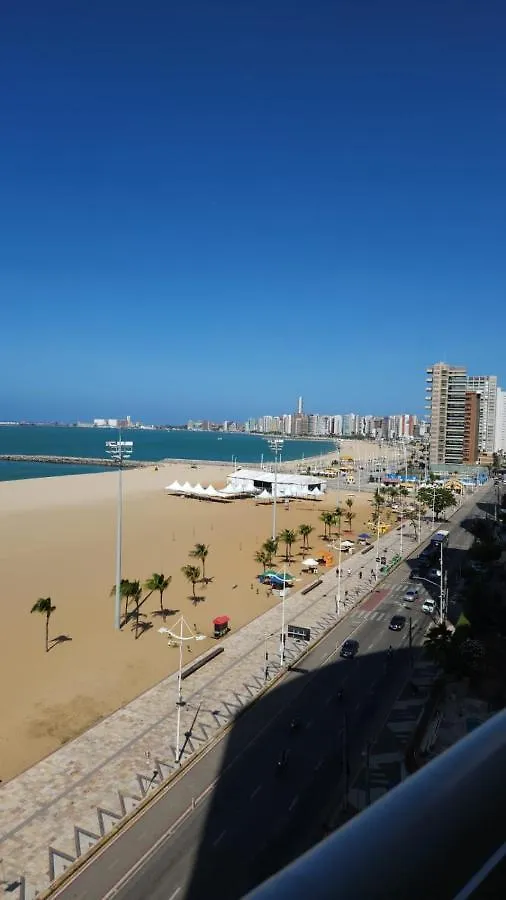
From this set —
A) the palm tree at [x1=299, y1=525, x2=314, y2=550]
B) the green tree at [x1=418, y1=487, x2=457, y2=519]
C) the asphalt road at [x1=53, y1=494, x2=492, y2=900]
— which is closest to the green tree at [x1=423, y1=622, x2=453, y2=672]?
the asphalt road at [x1=53, y1=494, x2=492, y2=900]

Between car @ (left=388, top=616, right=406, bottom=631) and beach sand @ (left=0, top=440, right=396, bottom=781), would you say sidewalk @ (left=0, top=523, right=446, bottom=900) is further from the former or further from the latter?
car @ (left=388, top=616, right=406, bottom=631)

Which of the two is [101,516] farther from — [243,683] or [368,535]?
[243,683]

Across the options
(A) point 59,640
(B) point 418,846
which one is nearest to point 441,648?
(A) point 59,640

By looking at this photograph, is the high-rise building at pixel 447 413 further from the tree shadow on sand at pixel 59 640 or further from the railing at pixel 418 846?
the railing at pixel 418 846

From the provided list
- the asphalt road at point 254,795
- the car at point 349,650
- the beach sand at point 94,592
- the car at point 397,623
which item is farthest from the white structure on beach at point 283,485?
the asphalt road at point 254,795

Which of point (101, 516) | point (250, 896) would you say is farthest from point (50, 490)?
point (250, 896)

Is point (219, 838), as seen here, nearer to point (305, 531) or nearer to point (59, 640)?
point (59, 640)
